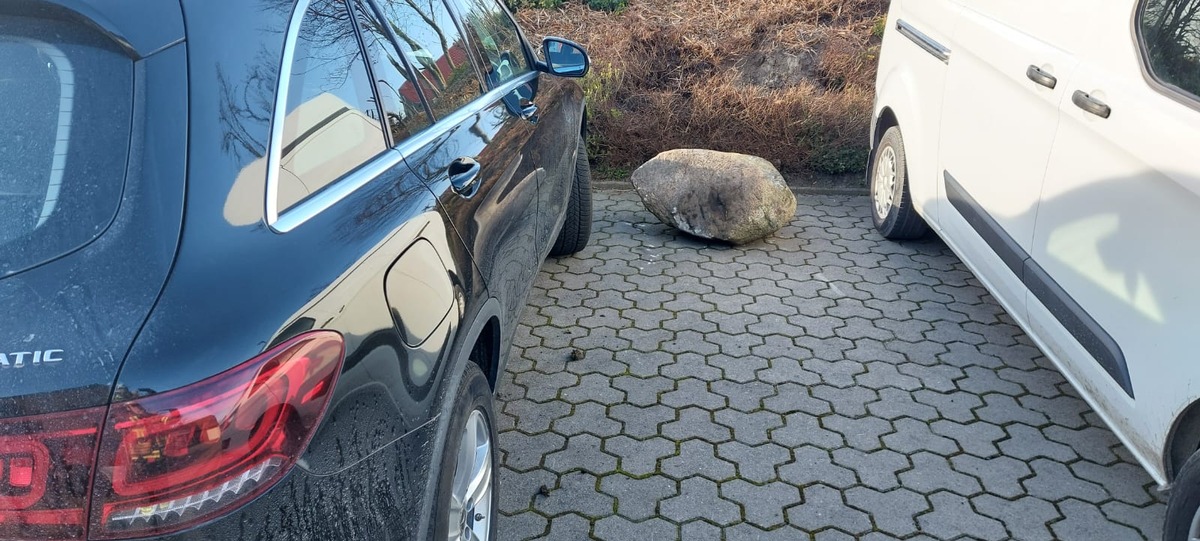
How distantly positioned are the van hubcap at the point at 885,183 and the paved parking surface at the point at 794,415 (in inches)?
19.0

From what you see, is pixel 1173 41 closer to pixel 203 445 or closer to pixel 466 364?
pixel 466 364

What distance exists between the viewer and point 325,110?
6.72 feet

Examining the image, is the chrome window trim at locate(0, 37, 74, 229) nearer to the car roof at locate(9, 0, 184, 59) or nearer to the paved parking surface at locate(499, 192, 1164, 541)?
the car roof at locate(9, 0, 184, 59)

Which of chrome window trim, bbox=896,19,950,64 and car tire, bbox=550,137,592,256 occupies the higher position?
chrome window trim, bbox=896,19,950,64

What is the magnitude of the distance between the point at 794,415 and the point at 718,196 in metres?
2.12

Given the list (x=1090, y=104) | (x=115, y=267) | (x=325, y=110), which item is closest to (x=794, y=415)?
(x=1090, y=104)

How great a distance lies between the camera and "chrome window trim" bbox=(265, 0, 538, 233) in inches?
68.0

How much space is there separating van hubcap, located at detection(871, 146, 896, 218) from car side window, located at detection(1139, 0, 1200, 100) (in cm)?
254

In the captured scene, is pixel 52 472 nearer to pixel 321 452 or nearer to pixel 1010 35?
pixel 321 452

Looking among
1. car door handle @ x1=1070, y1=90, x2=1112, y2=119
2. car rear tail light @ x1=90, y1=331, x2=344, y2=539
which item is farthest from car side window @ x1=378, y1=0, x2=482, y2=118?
car door handle @ x1=1070, y1=90, x2=1112, y2=119

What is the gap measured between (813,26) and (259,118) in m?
7.11

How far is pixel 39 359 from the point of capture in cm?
139

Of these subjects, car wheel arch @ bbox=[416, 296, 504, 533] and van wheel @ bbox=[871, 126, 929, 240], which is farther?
van wheel @ bbox=[871, 126, 929, 240]

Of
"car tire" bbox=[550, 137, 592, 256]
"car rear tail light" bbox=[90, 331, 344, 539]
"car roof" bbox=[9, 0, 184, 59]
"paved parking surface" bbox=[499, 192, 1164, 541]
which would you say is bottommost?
"paved parking surface" bbox=[499, 192, 1164, 541]
